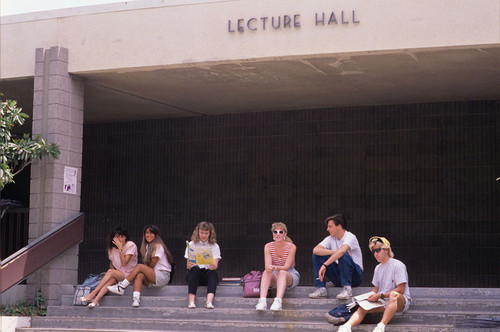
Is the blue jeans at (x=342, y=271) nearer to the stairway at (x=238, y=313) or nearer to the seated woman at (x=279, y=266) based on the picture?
the stairway at (x=238, y=313)

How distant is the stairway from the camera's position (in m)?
9.19

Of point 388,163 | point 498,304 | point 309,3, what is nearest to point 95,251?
point 388,163

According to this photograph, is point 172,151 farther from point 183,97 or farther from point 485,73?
point 485,73

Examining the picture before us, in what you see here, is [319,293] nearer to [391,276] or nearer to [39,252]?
[391,276]

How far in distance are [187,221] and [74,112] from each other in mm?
4446

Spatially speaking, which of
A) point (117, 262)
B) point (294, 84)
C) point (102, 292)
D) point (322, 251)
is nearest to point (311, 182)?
point (294, 84)

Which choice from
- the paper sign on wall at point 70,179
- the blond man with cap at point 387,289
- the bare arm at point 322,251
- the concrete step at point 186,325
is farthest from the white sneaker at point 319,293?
the paper sign on wall at point 70,179

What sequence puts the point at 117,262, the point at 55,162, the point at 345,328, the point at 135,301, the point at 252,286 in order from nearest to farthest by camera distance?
the point at 345,328, the point at 252,286, the point at 135,301, the point at 117,262, the point at 55,162

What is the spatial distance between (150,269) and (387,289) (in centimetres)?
343

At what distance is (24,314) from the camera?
10.9 meters

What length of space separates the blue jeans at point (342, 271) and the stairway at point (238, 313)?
0.17m

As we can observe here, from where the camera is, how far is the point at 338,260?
10.2 meters

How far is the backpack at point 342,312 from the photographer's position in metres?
9.14

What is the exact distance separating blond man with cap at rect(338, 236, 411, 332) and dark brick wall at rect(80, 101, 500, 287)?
481 centimetres
